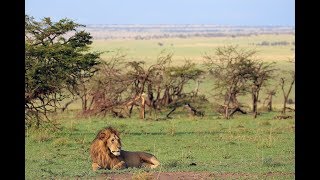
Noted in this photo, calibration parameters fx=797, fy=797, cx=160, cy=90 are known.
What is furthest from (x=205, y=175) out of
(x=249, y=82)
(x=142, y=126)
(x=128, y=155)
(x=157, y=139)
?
(x=249, y=82)

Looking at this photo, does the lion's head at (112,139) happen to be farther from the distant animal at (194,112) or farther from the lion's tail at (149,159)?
the distant animal at (194,112)

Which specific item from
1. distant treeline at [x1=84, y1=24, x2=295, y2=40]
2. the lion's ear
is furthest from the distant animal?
distant treeline at [x1=84, y1=24, x2=295, y2=40]

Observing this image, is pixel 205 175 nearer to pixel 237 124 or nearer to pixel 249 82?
pixel 237 124

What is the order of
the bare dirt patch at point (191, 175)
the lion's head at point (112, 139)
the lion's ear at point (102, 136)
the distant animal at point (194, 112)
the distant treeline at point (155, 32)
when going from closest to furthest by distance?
the bare dirt patch at point (191, 175)
the lion's head at point (112, 139)
the lion's ear at point (102, 136)
the distant animal at point (194, 112)
the distant treeline at point (155, 32)

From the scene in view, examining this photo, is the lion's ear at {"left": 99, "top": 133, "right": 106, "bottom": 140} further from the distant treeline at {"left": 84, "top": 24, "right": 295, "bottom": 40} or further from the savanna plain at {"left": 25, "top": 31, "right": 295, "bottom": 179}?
the distant treeline at {"left": 84, "top": 24, "right": 295, "bottom": 40}

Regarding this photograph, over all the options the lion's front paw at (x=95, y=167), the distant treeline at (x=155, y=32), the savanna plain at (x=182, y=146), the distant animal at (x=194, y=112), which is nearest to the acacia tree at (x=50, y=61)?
the savanna plain at (x=182, y=146)

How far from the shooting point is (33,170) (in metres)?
10.1

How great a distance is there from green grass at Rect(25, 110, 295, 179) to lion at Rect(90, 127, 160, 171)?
19 centimetres

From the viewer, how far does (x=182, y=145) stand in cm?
1347

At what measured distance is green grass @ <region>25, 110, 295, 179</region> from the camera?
10147mm

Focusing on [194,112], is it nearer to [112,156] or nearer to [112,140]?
[112,156]

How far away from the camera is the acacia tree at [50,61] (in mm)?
17625

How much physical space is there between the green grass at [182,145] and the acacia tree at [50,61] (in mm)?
914
